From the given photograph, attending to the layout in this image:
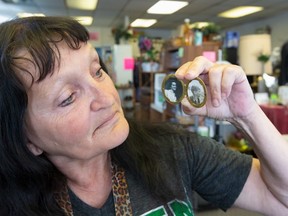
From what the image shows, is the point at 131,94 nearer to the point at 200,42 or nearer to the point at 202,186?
the point at 200,42

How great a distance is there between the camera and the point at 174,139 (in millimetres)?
907

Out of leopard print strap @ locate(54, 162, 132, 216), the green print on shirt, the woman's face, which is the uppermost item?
the woman's face

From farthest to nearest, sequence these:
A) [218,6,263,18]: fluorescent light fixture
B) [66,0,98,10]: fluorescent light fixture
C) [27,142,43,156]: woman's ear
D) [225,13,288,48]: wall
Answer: [225,13,288,48]: wall < [218,6,263,18]: fluorescent light fixture < [66,0,98,10]: fluorescent light fixture < [27,142,43,156]: woman's ear

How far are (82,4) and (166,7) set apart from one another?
1819 millimetres

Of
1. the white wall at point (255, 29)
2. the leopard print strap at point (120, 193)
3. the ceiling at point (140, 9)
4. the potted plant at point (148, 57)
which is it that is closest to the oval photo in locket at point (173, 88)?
the leopard print strap at point (120, 193)

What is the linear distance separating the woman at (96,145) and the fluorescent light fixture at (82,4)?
5447mm

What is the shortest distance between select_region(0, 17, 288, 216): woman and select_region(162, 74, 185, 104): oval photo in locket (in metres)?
0.03

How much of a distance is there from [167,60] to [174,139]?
279 centimetres

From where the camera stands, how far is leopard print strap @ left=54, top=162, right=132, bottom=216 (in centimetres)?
74

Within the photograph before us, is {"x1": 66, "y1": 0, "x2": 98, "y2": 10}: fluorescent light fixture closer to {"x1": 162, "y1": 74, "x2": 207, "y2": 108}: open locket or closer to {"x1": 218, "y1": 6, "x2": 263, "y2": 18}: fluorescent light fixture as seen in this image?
{"x1": 218, "y1": 6, "x2": 263, "y2": 18}: fluorescent light fixture

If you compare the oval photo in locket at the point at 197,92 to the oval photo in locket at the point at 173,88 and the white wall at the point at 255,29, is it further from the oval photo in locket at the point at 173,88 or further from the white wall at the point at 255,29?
the white wall at the point at 255,29

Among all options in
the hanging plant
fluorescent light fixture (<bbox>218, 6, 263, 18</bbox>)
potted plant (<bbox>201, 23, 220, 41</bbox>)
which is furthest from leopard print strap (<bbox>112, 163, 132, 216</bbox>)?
the hanging plant

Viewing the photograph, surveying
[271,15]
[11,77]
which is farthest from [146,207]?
[271,15]

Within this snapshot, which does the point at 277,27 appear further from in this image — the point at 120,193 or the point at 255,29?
the point at 120,193
